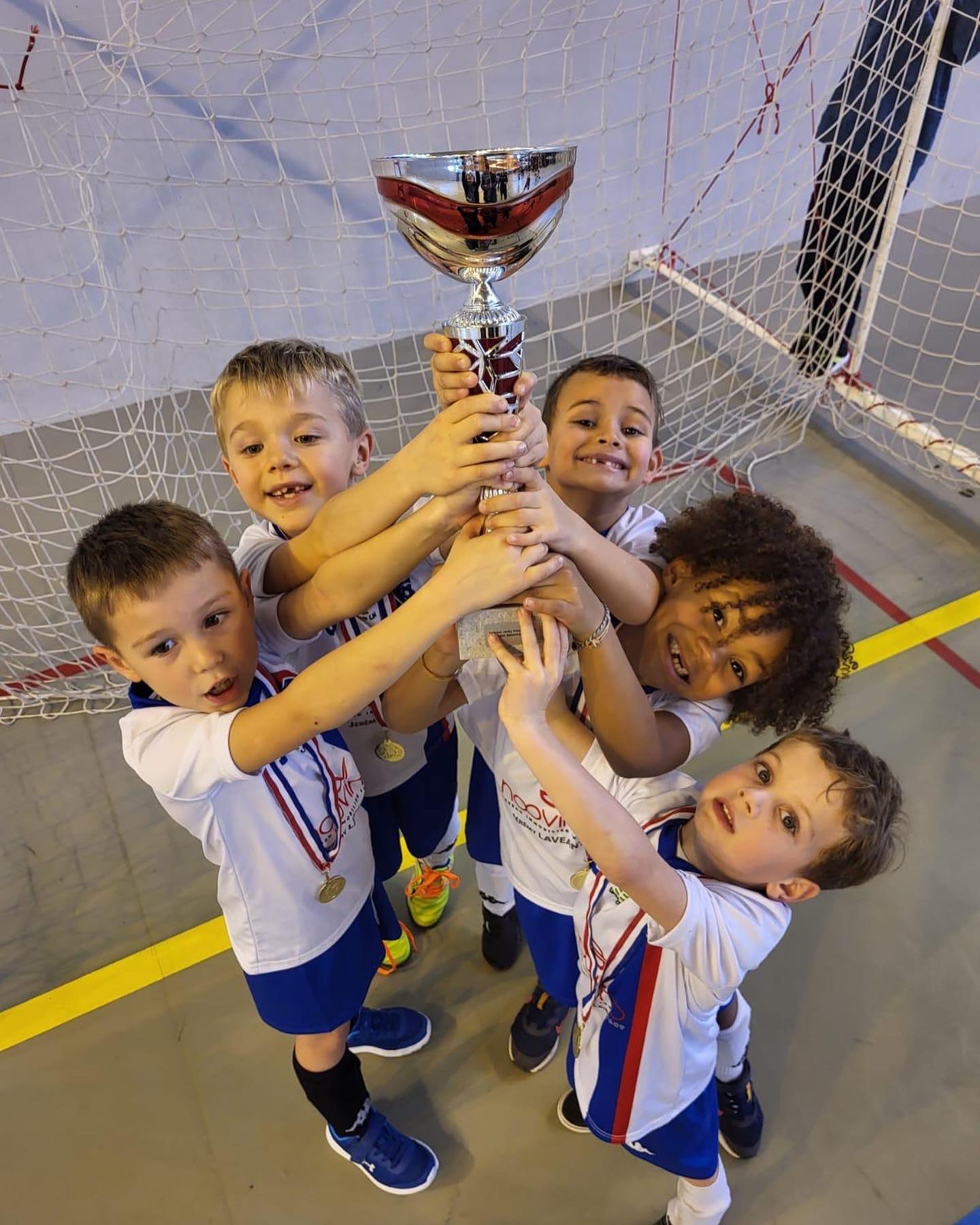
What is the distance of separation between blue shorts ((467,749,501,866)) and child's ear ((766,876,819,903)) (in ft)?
1.57

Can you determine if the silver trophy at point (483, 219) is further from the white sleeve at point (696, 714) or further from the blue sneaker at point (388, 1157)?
the blue sneaker at point (388, 1157)

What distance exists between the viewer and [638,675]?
1082 millimetres

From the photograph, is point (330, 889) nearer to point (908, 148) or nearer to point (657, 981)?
point (657, 981)

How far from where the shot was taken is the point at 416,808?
142 cm

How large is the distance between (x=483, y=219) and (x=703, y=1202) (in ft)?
4.27

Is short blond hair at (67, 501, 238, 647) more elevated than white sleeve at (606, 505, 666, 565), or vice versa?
short blond hair at (67, 501, 238, 647)

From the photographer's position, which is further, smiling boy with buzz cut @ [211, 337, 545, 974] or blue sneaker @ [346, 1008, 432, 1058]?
blue sneaker @ [346, 1008, 432, 1058]

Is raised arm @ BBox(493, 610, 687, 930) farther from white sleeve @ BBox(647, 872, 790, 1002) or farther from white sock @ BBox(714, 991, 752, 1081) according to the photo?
white sock @ BBox(714, 991, 752, 1081)

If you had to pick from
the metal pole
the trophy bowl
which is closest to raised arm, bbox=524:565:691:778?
the trophy bowl

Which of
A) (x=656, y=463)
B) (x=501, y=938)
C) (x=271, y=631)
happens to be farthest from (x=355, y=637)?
(x=656, y=463)

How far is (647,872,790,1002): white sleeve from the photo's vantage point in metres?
0.91

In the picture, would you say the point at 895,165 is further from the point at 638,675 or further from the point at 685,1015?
the point at 685,1015

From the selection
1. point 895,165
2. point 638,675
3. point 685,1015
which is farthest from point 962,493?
point 685,1015

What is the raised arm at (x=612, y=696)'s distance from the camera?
2.69ft
